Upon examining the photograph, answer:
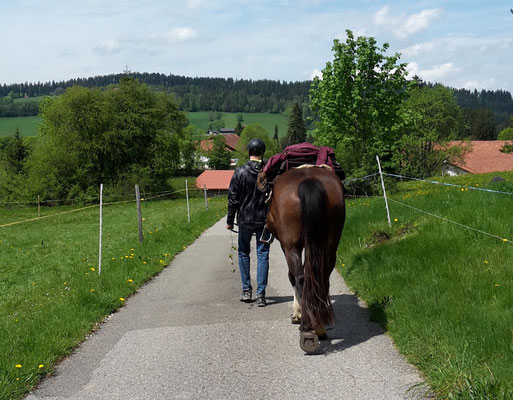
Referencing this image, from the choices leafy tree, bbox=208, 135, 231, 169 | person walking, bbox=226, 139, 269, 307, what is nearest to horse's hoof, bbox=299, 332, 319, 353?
person walking, bbox=226, 139, 269, 307

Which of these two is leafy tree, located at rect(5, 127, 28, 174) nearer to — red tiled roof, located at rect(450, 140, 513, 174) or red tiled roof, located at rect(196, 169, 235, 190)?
red tiled roof, located at rect(196, 169, 235, 190)

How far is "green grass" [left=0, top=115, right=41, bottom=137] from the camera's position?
138 meters

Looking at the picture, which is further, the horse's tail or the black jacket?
the black jacket

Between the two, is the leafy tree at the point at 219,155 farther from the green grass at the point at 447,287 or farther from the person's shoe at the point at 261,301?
the person's shoe at the point at 261,301

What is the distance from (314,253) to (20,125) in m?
163

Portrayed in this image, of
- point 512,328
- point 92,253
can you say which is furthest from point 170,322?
point 92,253

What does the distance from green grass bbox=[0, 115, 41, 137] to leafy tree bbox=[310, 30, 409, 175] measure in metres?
119

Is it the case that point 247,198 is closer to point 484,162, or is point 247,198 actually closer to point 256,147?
point 256,147

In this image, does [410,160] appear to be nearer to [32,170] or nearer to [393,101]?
[393,101]

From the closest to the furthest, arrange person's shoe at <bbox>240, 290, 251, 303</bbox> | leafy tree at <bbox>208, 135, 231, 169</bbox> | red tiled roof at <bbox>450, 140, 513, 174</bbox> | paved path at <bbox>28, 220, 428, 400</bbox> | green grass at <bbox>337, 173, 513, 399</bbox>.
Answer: green grass at <bbox>337, 173, 513, 399</bbox>
paved path at <bbox>28, 220, 428, 400</bbox>
person's shoe at <bbox>240, 290, 251, 303</bbox>
red tiled roof at <bbox>450, 140, 513, 174</bbox>
leafy tree at <bbox>208, 135, 231, 169</bbox>

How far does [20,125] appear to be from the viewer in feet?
491

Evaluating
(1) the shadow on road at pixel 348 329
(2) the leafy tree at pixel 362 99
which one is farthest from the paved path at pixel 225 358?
(2) the leafy tree at pixel 362 99

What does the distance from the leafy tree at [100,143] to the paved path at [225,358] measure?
4726cm

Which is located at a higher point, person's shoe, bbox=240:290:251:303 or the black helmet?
the black helmet
